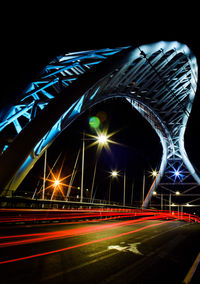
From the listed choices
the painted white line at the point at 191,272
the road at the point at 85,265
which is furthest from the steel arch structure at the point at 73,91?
the painted white line at the point at 191,272

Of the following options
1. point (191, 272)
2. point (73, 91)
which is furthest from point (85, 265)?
point (73, 91)

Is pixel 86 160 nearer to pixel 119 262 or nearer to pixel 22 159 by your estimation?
pixel 22 159

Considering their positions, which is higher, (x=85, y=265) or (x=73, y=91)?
(x=73, y=91)

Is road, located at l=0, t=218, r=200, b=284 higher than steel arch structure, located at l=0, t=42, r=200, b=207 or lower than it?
lower

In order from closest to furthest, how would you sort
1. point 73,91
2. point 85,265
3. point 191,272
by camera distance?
point 191,272 → point 85,265 → point 73,91

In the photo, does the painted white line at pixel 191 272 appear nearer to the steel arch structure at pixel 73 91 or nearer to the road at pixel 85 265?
the road at pixel 85 265

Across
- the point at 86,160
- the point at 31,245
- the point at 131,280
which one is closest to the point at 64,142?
the point at 86,160

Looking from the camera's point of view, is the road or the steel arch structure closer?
the road

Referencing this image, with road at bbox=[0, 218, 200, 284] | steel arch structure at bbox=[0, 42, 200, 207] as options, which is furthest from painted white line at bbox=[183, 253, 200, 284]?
steel arch structure at bbox=[0, 42, 200, 207]

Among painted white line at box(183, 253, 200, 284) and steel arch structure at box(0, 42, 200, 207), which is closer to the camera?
painted white line at box(183, 253, 200, 284)

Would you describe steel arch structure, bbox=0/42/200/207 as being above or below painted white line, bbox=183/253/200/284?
above

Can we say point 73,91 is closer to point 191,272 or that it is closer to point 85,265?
point 85,265

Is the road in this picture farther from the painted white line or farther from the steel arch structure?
the steel arch structure

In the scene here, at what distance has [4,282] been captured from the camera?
145 inches
